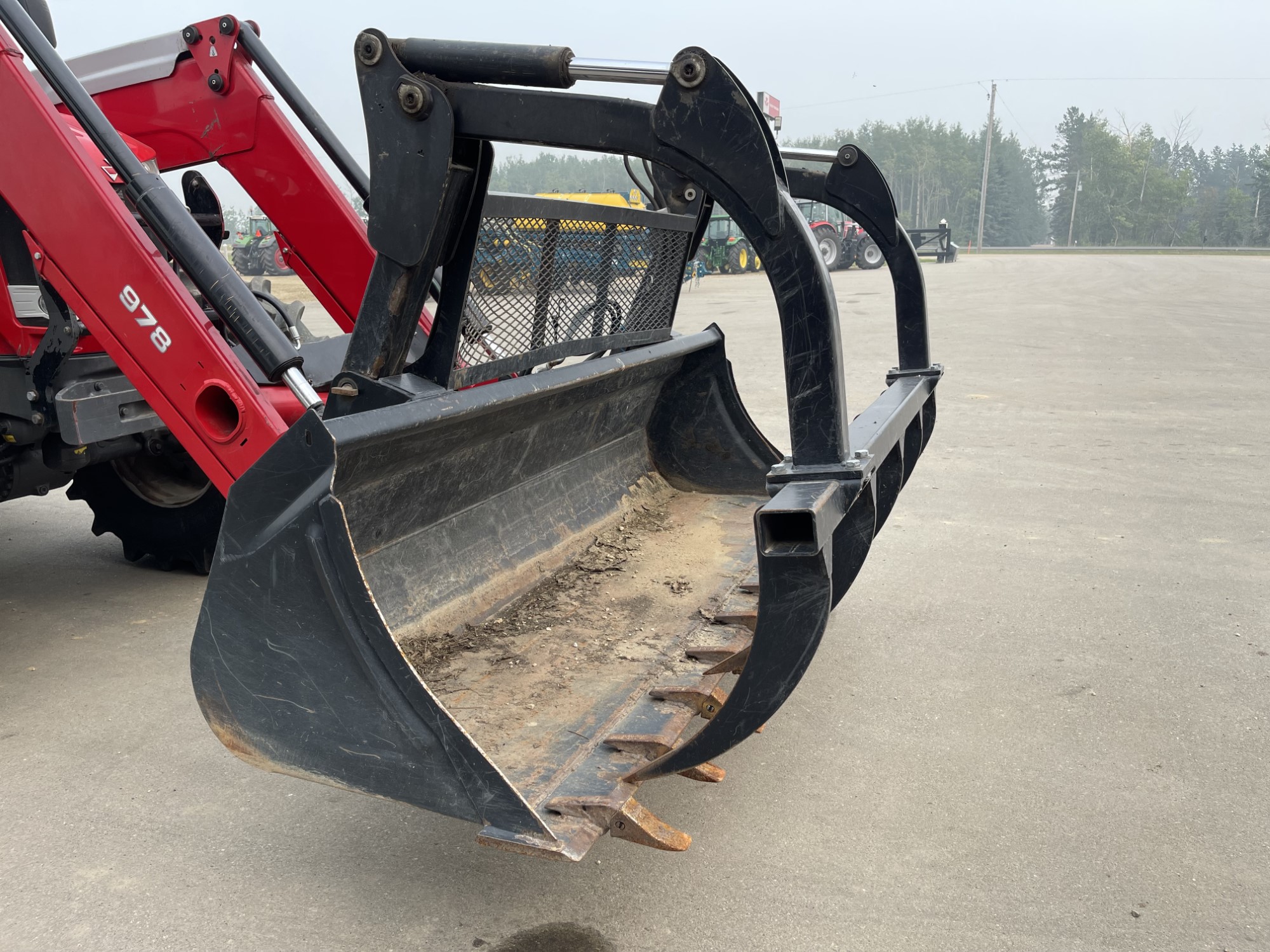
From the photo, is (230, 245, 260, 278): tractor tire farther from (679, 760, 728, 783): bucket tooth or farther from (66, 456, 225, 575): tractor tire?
(679, 760, 728, 783): bucket tooth

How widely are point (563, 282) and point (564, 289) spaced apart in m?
0.03

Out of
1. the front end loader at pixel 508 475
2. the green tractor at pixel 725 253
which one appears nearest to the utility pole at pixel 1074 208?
the green tractor at pixel 725 253

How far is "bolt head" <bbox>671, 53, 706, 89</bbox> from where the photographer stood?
6.63 ft

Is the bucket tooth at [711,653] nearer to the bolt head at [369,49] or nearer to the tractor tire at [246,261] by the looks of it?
the bolt head at [369,49]

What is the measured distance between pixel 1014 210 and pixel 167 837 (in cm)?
10635

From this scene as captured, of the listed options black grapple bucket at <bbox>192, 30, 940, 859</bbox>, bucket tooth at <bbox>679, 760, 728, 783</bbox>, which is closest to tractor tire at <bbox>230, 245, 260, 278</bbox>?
black grapple bucket at <bbox>192, 30, 940, 859</bbox>

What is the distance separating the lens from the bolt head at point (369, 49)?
223 cm

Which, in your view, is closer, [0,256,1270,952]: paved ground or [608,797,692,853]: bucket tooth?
[608,797,692,853]: bucket tooth

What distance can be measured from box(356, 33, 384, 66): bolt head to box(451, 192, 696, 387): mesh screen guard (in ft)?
1.32

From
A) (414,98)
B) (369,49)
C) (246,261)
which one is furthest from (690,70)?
(246,261)

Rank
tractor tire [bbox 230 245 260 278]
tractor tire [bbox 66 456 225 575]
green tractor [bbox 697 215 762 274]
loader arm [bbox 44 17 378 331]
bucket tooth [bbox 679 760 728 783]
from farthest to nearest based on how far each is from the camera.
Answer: green tractor [bbox 697 215 762 274], tractor tire [bbox 230 245 260 278], tractor tire [bbox 66 456 225 575], loader arm [bbox 44 17 378 331], bucket tooth [bbox 679 760 728 783]

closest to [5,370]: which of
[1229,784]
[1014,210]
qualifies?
[1229,784]

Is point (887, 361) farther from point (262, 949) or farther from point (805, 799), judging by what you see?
point (262, 949)

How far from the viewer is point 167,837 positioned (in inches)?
107
